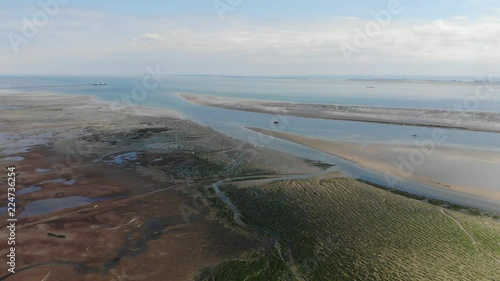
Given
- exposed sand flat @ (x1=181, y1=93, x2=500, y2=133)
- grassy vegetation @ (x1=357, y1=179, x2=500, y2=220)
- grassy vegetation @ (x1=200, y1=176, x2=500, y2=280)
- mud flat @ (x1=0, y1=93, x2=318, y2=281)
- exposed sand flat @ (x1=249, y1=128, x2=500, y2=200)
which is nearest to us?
grassy vegetation @ (x1=200, y1=176, x2=500, y2=280)

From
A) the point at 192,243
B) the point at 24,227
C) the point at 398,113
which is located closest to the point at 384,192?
the point at 192,243

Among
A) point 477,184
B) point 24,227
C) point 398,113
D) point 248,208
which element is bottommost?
point 24,227

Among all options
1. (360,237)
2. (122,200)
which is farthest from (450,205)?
(122,200)

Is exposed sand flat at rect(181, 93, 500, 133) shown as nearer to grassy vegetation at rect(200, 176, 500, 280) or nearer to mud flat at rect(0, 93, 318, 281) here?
mud flat at rect(0, 93, 318, 281)

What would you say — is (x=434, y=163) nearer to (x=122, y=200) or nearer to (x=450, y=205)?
(x=450, y=205)

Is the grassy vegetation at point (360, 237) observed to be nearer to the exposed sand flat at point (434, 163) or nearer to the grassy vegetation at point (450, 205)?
the grassy vegetation at point (450, 205)

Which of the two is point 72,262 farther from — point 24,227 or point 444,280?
point 444,280

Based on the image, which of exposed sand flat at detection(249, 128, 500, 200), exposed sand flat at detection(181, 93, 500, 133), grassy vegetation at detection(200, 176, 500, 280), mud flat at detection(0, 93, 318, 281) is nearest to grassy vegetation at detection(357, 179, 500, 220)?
grassy vegetation at detection(200, 176, 500, 280)
